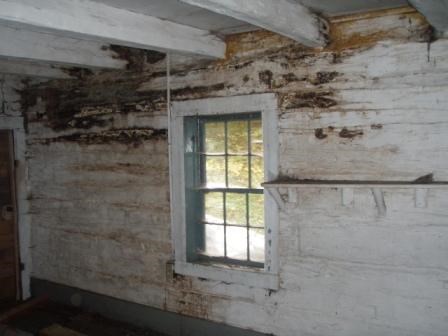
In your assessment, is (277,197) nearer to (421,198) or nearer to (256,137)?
(256,137)

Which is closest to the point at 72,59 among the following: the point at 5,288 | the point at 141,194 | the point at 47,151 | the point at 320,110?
the point at 141,194

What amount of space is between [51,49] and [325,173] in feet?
8.14

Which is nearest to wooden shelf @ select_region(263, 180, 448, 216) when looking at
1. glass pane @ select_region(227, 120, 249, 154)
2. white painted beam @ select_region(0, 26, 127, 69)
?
glass pane @ select_region(227, 120, 249, 154)

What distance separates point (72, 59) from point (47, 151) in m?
1.87

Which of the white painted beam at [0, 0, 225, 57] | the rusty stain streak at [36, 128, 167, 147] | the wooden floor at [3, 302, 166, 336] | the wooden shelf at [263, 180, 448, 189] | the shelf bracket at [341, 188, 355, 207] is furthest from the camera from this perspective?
the wooden floor at [3, 302, 166, 336]

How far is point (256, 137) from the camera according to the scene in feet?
12.1

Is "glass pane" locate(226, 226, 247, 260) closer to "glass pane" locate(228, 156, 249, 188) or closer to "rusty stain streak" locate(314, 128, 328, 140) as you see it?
"glass pane" locate(228, 156, 249, 188)

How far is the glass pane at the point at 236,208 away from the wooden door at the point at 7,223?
3.04 m

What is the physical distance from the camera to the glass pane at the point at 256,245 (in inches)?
146

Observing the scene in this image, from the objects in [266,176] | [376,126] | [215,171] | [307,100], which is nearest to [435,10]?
[376,126]

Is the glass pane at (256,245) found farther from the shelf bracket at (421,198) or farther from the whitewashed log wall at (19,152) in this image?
the whitewashed log wall at (19,152)

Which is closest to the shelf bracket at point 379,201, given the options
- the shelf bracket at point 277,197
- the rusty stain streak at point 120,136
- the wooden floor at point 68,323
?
the shelf bracket at point 277,197

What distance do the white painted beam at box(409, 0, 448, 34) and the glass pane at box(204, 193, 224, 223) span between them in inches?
87.0

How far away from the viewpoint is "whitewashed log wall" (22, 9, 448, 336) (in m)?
2.94
